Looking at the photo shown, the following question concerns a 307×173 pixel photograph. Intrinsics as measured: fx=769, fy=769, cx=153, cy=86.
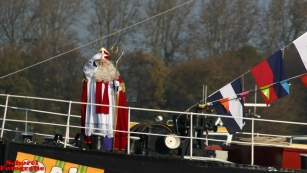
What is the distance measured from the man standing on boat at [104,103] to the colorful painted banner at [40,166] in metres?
0.62

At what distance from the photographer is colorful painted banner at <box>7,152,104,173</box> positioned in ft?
34.3

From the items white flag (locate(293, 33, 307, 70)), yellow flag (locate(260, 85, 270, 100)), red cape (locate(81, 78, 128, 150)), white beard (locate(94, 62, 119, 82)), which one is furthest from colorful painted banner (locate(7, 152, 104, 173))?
white flag (locate(293, 33, 307, 70))

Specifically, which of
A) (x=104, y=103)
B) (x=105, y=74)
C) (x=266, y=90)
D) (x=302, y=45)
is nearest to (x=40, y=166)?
(x=104, y=103)

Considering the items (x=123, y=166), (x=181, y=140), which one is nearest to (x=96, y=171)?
(x=123, y=166)

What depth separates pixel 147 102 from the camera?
84.8ft

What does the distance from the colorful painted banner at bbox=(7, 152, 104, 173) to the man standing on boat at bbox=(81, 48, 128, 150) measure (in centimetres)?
62

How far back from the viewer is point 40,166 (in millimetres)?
10562

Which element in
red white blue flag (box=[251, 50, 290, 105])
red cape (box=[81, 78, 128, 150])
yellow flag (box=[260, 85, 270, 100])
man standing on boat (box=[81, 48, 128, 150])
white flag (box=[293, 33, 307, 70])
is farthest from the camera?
yellow flag (box=[260, 85, 270, 100])

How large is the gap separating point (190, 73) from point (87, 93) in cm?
1493

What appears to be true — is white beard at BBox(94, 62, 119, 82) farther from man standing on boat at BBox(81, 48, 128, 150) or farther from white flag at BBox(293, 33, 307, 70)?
white flag at BBox(293, 33, 307, 70)

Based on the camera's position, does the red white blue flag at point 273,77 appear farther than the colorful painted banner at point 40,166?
Yes

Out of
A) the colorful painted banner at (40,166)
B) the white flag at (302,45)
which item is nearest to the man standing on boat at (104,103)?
the colorful painted banner at (40,166)

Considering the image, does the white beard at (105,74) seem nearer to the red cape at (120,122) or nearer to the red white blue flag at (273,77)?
the red cape at (120,122)

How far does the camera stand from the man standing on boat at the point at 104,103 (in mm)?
10977
